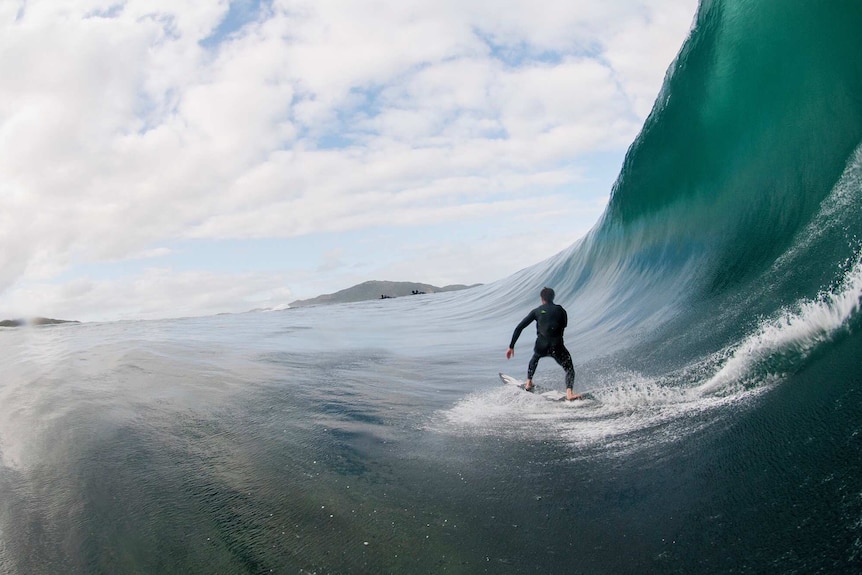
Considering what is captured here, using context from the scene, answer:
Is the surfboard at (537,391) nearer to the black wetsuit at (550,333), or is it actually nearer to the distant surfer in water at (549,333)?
the distant surfer in water at (549,333)

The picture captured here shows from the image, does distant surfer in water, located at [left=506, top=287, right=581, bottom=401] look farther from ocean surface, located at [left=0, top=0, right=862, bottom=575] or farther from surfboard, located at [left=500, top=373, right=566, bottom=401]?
ocean surface, located at [left=0, top=0, right=862, bottom=575]

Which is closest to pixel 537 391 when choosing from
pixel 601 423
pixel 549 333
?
pixel 549 333

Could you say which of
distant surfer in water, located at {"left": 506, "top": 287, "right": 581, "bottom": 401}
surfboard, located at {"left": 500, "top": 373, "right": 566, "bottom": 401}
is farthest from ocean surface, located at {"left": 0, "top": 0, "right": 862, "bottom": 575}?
distant surfer in water, located at {"left": 506, "top": 287, "right": 581, "bottom": 401}

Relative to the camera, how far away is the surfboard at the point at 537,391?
729cm

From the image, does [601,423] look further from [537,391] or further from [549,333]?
[549,333]

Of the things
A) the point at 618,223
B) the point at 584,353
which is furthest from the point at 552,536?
the point at 618,223

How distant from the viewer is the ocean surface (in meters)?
3.89

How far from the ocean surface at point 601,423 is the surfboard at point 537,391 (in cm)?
21

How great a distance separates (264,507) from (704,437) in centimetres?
377

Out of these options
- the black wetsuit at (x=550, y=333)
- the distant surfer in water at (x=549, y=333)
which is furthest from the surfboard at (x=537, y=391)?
the black wetsuit at (x=550, y=333)

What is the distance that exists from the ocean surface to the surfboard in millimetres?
212

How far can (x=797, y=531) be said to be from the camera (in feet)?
11.1

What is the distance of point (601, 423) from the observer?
572 cm

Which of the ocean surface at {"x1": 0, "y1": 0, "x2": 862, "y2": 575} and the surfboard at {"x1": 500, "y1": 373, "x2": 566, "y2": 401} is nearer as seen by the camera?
the ocean surface at {"x1": 0, "y1": 0, "x2": 862, "y2": 575}
